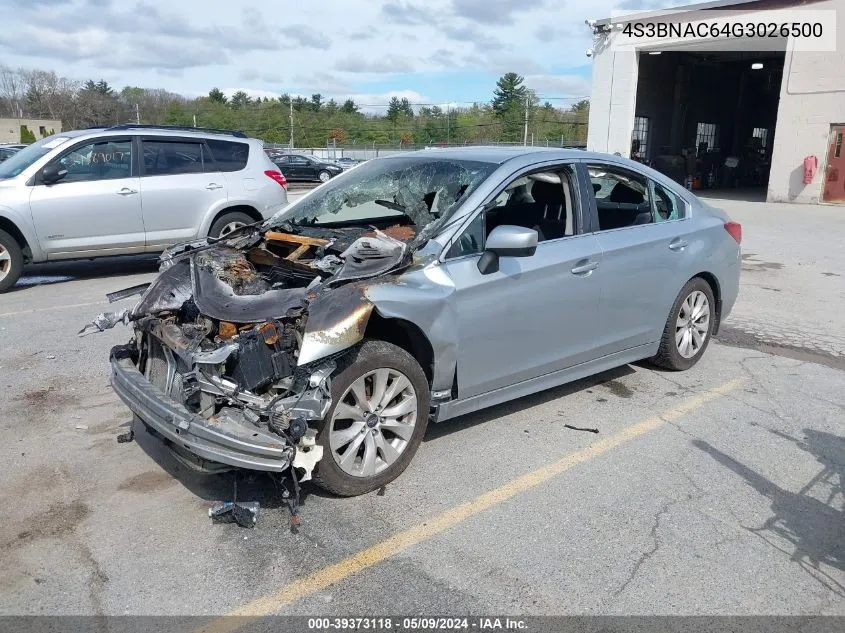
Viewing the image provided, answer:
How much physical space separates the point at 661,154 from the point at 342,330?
27.8 m

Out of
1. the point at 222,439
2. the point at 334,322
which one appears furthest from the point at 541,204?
the point at 222,439

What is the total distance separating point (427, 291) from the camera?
3738 millimetres

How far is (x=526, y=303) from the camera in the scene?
165 inches

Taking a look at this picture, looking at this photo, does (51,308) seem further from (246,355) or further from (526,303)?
(526,303)

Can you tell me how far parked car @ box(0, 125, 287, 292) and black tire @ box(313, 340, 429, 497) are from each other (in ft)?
20.0

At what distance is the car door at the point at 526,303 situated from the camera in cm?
397

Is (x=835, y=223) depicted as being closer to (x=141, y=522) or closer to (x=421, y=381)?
(x=421, y=381)

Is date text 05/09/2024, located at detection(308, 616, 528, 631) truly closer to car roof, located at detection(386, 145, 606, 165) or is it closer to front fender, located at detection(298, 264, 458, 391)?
front fender, located at detection(298, 264, 458, 391)

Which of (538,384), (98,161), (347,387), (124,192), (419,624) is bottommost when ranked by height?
(419,624)

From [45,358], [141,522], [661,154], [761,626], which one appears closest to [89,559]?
[141,522]

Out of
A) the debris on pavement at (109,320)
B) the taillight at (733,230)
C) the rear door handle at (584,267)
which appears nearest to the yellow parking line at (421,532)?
the rear door handle at (584,267)

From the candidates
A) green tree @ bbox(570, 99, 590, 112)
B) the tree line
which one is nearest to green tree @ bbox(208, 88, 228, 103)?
the tree line

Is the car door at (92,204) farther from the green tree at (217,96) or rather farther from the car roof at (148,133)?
the green tree at (217,96)

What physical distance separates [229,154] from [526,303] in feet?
22.4
